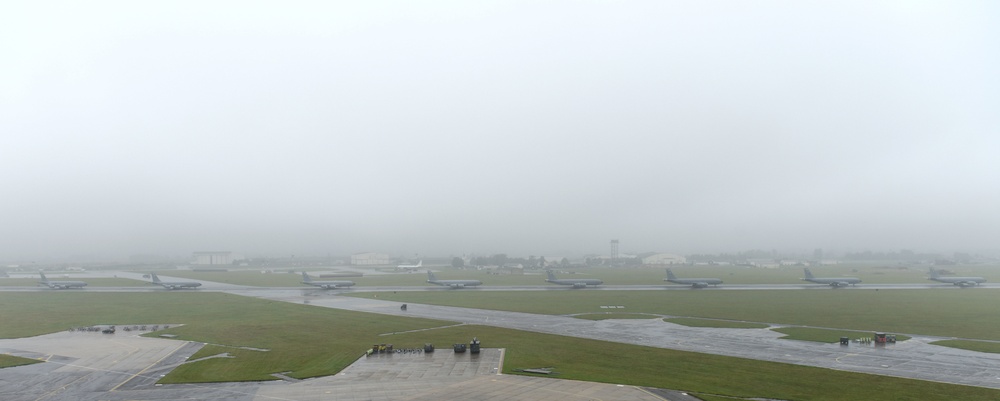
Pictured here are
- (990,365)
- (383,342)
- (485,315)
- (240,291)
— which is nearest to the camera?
(990,365)

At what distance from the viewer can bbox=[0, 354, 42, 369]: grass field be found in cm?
4721

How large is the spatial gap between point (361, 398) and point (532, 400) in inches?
427

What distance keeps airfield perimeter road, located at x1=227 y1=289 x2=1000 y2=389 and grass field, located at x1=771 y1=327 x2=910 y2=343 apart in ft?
5.27

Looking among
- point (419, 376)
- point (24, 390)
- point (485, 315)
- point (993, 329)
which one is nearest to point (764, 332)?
point (993, 329)

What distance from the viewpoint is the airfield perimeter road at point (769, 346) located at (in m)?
43.8

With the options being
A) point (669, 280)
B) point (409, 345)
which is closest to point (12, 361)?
point (409, 345)

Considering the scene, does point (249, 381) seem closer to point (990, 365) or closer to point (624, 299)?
point (990, 365)

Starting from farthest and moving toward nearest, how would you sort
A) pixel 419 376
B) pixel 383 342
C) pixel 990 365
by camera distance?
1. pixel 383 342
2. pixel 990 365
3. pixel 419 376

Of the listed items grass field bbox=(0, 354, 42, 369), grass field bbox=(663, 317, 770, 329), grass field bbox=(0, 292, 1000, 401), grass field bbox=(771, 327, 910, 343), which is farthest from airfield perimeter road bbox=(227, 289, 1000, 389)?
grass field bbox=(0, 354, 42, 369)

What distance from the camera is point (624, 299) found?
99.6m

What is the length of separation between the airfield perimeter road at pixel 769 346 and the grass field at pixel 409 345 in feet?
10.3

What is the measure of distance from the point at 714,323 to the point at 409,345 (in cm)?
3883

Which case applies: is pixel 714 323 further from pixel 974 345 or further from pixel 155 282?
pixel 155 282

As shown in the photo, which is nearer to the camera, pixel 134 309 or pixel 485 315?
pixel 485 315
